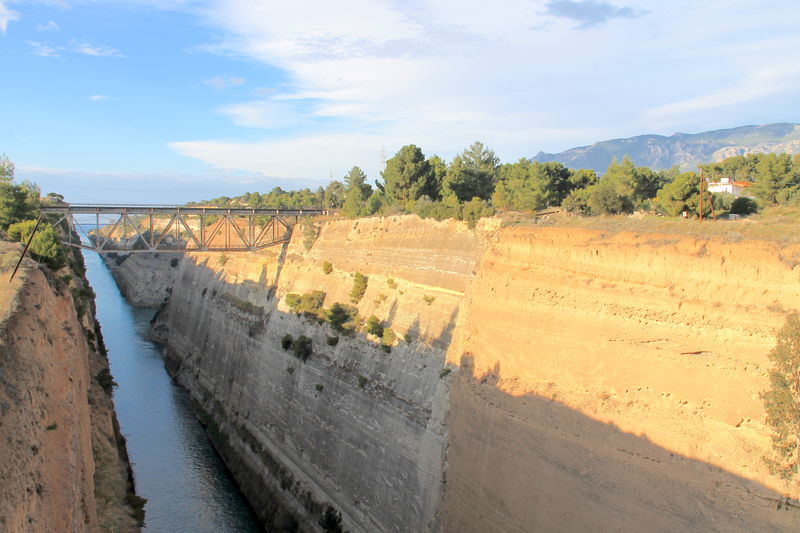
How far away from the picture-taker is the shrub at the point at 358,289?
76.7 ft

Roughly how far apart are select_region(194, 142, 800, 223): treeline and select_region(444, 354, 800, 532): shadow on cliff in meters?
6.65

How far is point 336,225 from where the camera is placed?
29.3m

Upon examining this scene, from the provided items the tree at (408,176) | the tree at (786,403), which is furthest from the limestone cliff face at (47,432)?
the tree at (408,176)

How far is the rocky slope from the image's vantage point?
36.9 ft

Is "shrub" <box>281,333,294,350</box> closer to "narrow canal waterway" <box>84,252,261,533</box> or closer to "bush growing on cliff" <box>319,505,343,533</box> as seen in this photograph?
"narrow canal waterway" <box>84,252,261,533</box>

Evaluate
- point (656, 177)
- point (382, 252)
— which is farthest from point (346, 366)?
point (656, 177)

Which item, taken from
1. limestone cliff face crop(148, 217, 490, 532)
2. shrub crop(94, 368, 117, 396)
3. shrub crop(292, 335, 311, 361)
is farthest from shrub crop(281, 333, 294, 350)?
shrub crop(94, 368, 117, 396)

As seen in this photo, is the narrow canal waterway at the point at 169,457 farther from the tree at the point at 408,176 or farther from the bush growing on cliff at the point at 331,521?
the tree at the point at 408,176

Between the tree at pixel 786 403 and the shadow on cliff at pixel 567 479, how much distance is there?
1.90 feet

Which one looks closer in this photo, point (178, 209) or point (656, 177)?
point (656, 177)

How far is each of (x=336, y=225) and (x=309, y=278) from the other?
10.2 feet

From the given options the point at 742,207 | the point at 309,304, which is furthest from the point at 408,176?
the point at 742,207

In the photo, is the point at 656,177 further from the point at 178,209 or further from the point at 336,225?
the point at 178,209

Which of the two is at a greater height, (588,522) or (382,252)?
(382,252)
